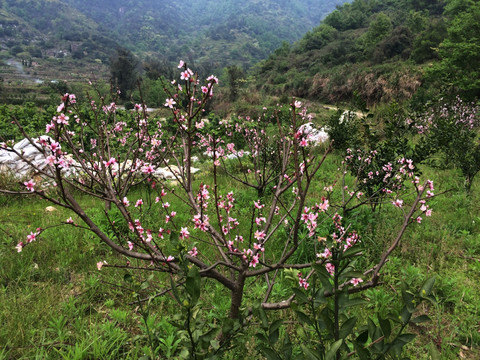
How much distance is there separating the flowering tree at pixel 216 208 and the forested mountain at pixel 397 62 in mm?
1947

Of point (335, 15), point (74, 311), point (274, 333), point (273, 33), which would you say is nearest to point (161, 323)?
point (74, 311)

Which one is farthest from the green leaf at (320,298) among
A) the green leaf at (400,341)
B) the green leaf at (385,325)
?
the green leaf at (400,341)

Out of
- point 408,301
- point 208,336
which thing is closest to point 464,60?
point 408,301

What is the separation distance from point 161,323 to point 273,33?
18531 centimetres

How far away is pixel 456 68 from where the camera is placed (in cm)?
1494

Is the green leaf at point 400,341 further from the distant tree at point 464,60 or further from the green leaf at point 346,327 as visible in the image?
the distant tree at point 464,60

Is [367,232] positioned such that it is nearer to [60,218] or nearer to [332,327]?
[332,327]

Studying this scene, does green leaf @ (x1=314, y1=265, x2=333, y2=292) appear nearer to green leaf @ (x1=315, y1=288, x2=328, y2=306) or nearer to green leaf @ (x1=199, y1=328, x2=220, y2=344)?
green leaf @ (x1=315, y1=288, x2=328, y2=306)

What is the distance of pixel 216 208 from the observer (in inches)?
72.3

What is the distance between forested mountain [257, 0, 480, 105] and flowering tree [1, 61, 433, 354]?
1947 mm

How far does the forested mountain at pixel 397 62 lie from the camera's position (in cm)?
1494

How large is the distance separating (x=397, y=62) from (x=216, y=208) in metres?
27.8

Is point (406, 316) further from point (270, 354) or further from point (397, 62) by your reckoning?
point (397, 62)

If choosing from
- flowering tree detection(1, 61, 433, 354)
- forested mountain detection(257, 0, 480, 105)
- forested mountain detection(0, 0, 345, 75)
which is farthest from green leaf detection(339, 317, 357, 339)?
forested mountain detection(0, 0, 345, 75)
